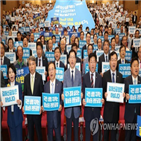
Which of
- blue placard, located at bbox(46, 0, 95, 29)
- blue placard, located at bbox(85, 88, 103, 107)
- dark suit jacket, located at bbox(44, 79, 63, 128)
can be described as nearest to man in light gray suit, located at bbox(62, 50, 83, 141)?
dark suit jacket, located at bbox(44, 79, 63, 128)

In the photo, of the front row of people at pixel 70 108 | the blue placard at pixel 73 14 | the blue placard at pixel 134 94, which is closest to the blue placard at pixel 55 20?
the blue placard at pixel 73 14

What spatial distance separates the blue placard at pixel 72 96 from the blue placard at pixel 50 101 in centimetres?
15

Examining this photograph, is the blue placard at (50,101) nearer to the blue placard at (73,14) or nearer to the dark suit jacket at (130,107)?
the dark suit jacket at (130,107)

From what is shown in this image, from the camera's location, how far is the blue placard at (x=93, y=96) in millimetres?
3799

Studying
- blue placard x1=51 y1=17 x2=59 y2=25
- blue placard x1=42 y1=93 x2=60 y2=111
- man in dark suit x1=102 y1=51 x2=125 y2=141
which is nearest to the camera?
blue placard x1=42 y1=93 x2=60 y2=111

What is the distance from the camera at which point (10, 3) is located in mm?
26766

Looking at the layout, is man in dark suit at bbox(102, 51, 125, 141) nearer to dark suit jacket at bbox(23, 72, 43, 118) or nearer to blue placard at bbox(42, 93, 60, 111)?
blue placard at bbox(42, 93, 60, 111)

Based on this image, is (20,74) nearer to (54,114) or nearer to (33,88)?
(33,88)

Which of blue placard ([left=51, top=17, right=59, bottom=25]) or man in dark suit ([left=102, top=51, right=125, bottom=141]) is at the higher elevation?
blue placard ([left=51, top=17, right=59, bottom=25])

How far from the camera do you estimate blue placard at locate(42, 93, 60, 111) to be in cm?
375

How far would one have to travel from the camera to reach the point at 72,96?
3787 millimetres

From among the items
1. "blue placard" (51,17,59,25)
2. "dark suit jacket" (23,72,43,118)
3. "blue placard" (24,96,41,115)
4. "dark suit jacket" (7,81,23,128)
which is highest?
"blue placard" (51,17,59,25)

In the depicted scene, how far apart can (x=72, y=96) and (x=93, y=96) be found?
1.23 feet

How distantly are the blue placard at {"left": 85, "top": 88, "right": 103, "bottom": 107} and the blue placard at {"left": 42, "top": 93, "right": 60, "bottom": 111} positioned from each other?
1.72ft
